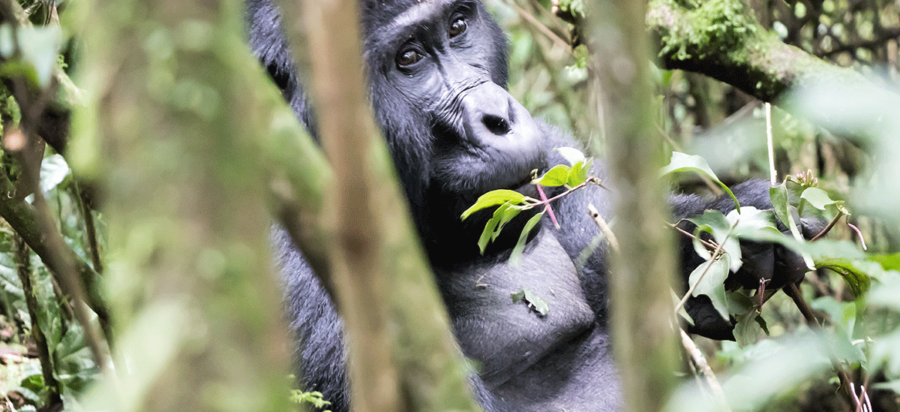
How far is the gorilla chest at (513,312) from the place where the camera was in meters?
1.83

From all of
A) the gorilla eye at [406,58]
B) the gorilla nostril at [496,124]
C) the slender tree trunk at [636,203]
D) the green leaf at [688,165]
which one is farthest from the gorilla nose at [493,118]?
the slender tree trunk at [636,203]

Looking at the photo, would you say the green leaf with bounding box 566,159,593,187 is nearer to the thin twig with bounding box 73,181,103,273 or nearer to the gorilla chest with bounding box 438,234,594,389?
the gorilla chest with bounding box 438,234,594,389

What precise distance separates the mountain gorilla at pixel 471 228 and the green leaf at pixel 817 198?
0.30 meters

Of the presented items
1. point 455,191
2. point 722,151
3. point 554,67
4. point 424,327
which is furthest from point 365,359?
point 554,67

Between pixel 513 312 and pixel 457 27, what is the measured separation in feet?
2.63

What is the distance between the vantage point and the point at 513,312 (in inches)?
74.7

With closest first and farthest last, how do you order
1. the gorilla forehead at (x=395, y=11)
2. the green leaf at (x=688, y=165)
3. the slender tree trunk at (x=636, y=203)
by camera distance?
the slender tree trunk at (x=636, y=203) → the green leaf at (x=688, y=165) → the gorilla forehead at (x=395, y=11)

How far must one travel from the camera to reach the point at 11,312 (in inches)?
99.7

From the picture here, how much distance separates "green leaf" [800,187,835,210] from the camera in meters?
1.36

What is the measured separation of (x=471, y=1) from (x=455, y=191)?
2.09 feet

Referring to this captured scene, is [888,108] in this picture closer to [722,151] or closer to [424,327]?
[424,327]

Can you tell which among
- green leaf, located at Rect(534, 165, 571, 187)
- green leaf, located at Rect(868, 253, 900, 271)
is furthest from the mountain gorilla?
green leaf, located at Rect(868, 253, 900, 271)

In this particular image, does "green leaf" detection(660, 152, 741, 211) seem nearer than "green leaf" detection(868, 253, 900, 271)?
No

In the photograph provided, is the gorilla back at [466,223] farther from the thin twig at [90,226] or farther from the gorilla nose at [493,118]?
the thin twig at [90,226]
